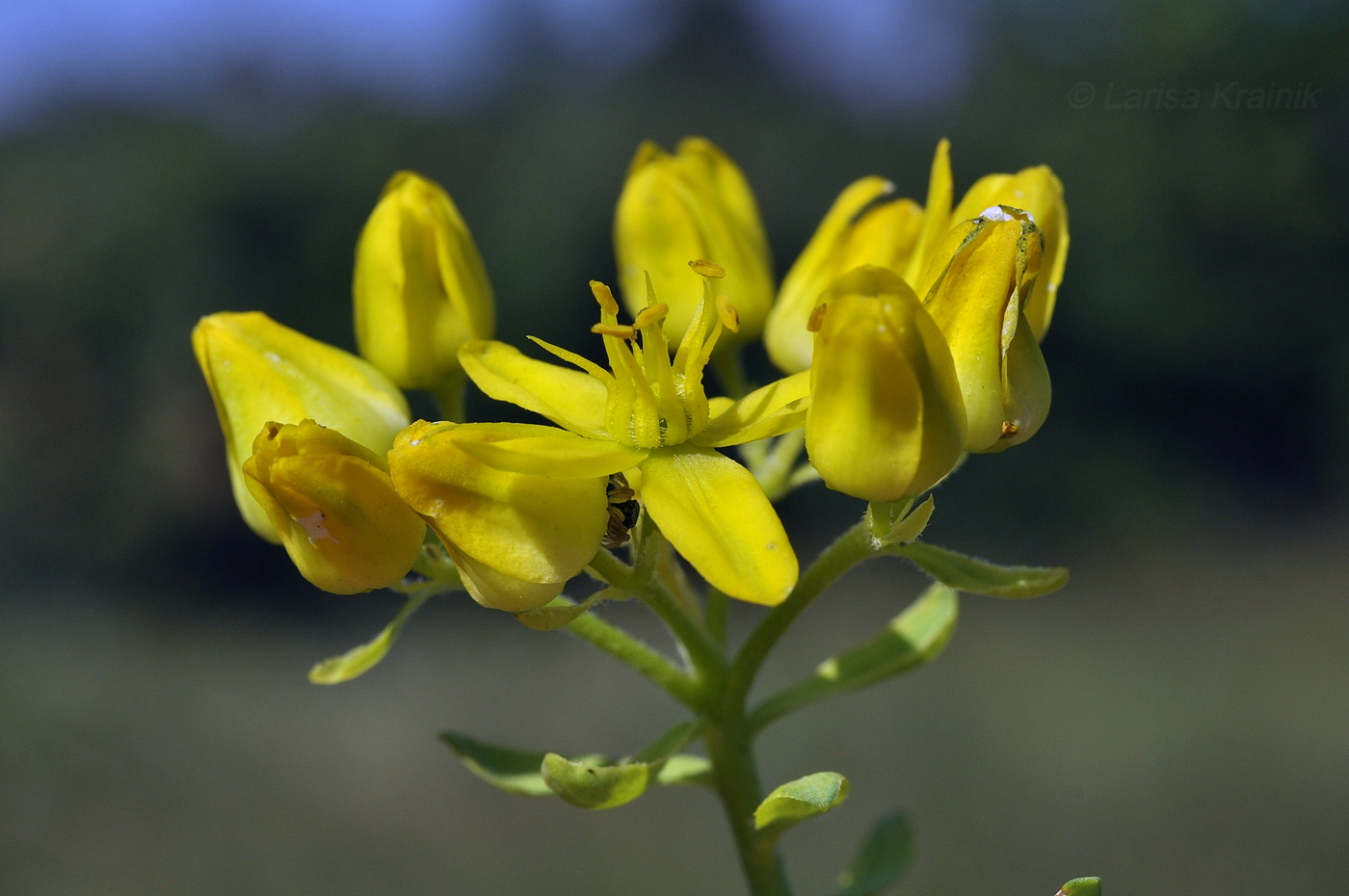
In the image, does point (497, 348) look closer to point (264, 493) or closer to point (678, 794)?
point (264, 493)

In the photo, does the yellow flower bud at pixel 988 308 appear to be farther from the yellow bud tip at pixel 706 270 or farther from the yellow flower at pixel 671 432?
the yellow bud tip at pixel 706 270

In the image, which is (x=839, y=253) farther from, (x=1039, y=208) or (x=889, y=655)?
(x=889, y=655)

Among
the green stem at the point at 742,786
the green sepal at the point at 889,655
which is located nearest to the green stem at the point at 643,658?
the green stem at the point at 742,786

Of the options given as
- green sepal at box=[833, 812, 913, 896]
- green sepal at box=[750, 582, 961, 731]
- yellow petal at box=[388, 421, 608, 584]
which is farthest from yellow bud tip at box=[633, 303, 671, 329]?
green sepal at box=[833, 812, 913, 896]

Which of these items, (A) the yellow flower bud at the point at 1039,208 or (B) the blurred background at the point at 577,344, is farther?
(B) the blurred background at the point at 577,344

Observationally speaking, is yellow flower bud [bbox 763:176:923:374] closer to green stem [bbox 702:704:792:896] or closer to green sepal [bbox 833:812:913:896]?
green stem [bbox 702:704:792:896]
